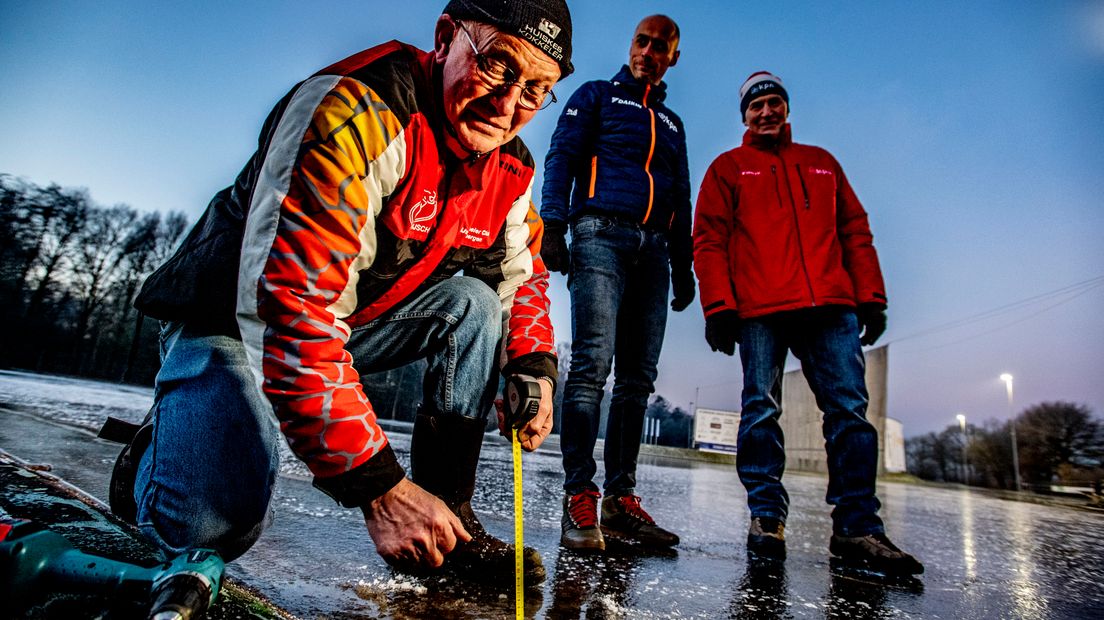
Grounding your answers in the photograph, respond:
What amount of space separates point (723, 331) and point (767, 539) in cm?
96

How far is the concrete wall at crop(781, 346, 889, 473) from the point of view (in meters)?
18.6

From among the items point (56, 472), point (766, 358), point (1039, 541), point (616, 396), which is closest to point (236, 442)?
point (56, 472)

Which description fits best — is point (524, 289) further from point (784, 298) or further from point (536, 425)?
point (784, 298)

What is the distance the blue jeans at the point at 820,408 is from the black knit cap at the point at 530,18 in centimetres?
177

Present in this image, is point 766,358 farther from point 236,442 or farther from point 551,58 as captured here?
point 236,442

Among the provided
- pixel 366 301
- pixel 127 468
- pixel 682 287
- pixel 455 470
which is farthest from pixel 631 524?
pixel 127 468

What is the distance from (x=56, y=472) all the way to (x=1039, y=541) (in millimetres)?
5089

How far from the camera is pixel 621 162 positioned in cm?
279

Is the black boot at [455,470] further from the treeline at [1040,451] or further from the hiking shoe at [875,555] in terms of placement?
A: the treeline at [1040,451]

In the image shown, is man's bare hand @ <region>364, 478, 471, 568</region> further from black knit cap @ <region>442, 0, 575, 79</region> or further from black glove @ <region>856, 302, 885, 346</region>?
black glove @ <region>856, 302, 885, 346</region>

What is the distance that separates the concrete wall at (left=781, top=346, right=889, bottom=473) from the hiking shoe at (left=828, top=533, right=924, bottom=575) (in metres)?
18.7

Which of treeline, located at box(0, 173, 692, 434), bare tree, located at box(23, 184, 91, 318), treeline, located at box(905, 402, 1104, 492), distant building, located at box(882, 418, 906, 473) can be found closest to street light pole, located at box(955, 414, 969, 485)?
treeline, located at box(905, 402, 1104, 492)

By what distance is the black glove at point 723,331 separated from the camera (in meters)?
2.65

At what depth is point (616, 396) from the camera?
8.86 ft
